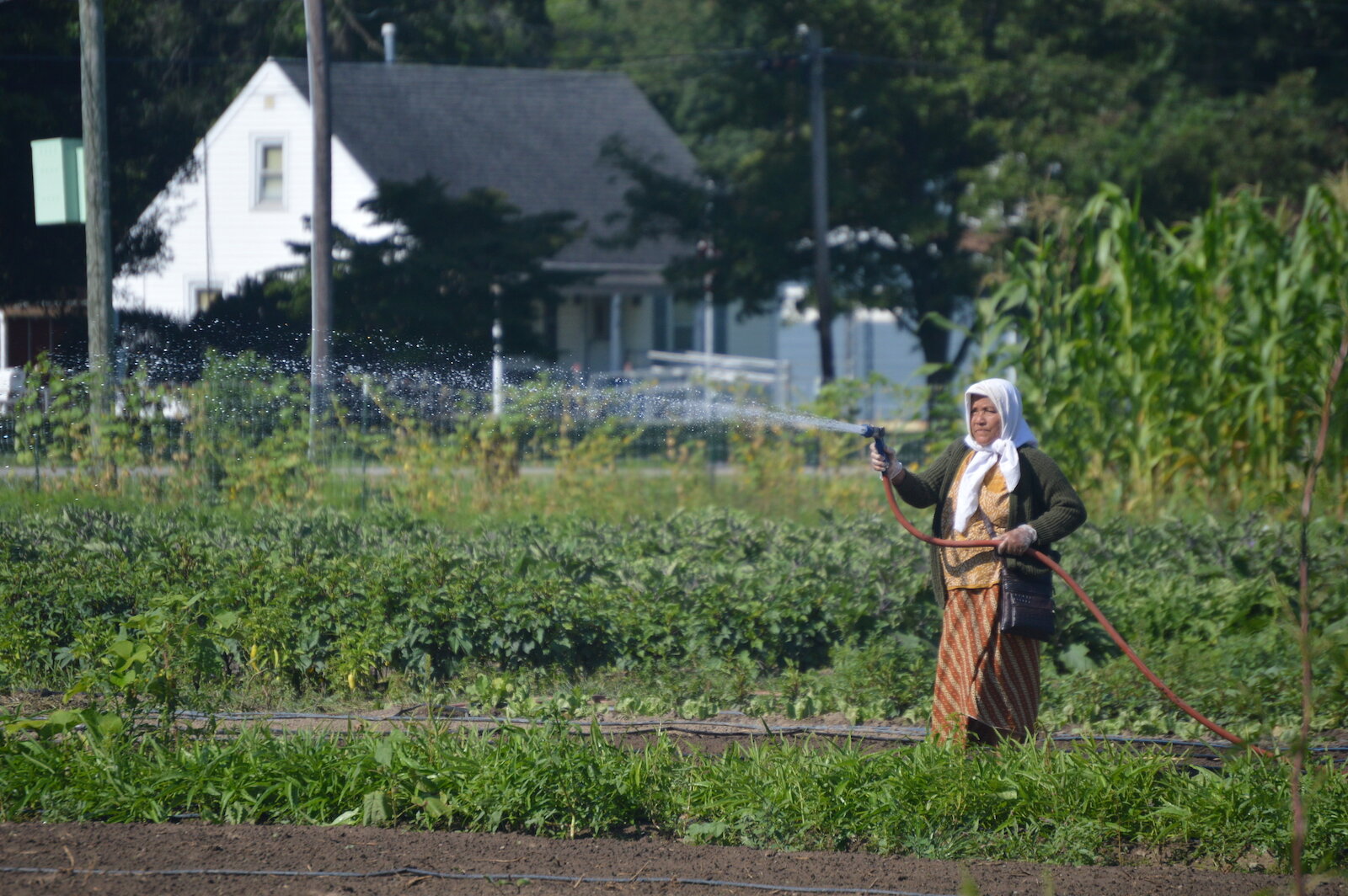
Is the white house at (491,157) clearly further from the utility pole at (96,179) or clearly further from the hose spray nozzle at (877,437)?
the hose spray nozzle at (877,437)

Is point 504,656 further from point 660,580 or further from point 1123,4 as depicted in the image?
point 1123,4

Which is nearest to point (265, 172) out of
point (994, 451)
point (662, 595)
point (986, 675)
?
point (662, 595)

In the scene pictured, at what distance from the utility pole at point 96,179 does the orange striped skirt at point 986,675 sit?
595 centimetres

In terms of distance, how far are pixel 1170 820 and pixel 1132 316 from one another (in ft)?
20.3

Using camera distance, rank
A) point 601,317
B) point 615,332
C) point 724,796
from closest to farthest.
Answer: point 724,796, point 615,332, point 601,317

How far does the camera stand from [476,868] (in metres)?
3.86

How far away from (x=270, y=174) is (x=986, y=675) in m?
9.64

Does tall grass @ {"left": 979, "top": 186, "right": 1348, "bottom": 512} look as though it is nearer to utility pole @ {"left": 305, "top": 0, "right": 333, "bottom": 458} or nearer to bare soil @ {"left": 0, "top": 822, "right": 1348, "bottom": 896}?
utility pole @ {"left": 305, "top": 0, "right": 333, "bottom": 458}

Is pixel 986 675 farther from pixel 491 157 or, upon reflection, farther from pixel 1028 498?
pixel 491 157

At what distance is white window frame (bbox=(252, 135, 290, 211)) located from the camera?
38.7 ft

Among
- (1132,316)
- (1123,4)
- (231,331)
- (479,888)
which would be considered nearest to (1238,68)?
(1123,4)

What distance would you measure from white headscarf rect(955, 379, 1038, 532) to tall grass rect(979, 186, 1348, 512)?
4.91 meters

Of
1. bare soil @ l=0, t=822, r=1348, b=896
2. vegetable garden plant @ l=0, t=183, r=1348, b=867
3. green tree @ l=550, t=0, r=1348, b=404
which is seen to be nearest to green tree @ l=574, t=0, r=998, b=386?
green tree @ l=550, t=0, r=1348, b=404

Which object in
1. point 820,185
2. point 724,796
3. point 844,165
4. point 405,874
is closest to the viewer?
point 405,874
